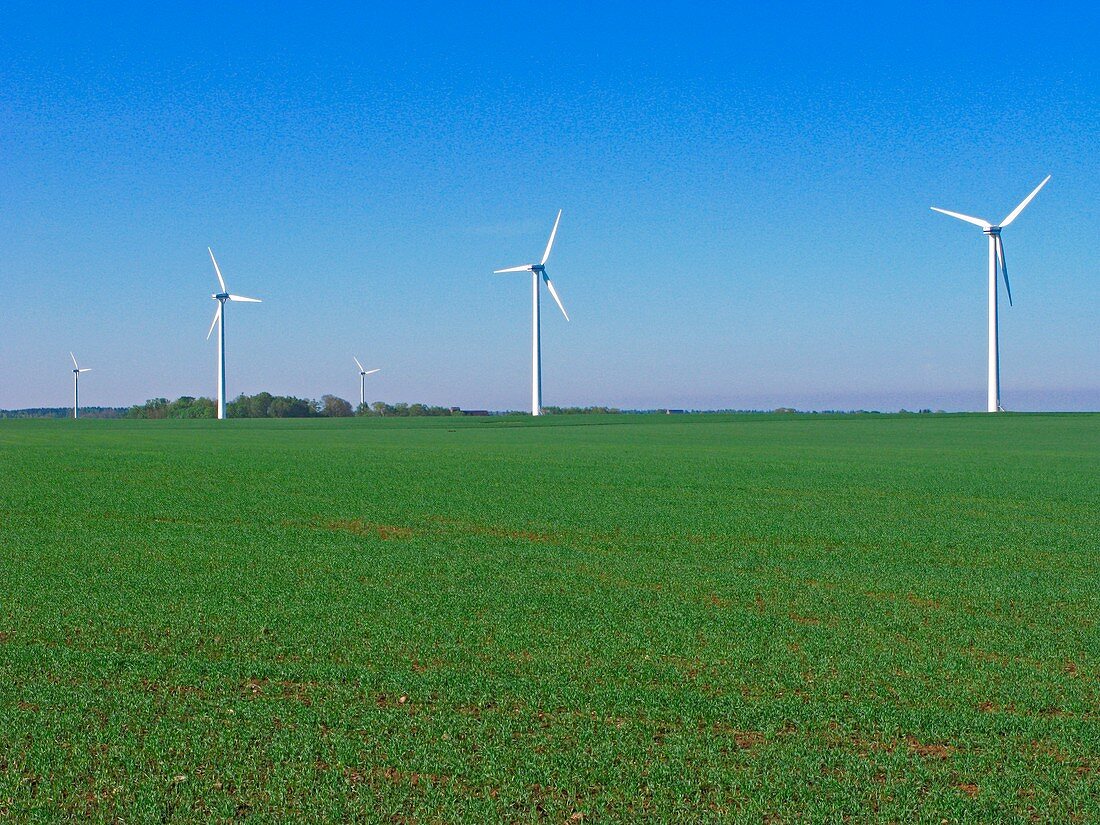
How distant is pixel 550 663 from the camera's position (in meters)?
7.84

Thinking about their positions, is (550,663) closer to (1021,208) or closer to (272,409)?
(1021,208)

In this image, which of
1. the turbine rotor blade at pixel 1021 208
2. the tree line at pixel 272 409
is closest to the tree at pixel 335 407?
the tree line at pixel 272 409

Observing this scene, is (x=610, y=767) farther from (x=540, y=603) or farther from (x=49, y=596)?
(x=49, y=596)

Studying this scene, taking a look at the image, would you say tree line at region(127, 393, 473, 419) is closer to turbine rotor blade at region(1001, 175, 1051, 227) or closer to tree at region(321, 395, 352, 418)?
tree at region(321, 395, 352, 418)

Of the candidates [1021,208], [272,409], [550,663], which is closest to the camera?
[550,663]

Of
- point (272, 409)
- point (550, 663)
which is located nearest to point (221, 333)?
point (272, 409)

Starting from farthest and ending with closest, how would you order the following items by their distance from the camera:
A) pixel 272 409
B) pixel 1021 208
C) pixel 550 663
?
pixel 272 409 < pixel 1021 208 < pixel 550 663

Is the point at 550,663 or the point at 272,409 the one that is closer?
the point at 550,663

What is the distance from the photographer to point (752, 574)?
11727 millimetres

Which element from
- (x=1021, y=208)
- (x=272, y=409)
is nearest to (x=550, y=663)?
(x=1021, y=208)

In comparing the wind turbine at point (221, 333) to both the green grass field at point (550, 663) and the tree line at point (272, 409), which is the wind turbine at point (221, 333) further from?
the green grass field at point (550, 663)

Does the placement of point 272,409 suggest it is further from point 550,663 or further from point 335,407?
point 550,663

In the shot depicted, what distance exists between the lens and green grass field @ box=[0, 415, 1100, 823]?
5484 millimetres

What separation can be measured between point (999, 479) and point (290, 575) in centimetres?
1829
